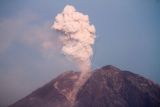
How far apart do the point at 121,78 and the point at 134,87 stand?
2.52 metres

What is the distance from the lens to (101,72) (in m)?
61.6

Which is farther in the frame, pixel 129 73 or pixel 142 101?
pixel 129 73

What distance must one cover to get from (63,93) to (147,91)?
1192cm

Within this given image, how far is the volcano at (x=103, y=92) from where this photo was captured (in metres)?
56.6

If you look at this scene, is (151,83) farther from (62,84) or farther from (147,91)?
(62,84)

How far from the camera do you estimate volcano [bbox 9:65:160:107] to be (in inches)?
2227

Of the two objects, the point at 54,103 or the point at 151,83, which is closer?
the point at 54,103

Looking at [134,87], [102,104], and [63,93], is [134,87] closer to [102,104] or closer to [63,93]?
[102,104]

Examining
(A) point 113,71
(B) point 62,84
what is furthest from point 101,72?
(B) point 62,84

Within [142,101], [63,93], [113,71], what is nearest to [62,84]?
[63,93]

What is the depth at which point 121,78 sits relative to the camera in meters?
60.8

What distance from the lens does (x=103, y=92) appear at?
58375mm

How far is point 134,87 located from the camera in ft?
195

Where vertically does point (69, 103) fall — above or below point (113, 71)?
below
